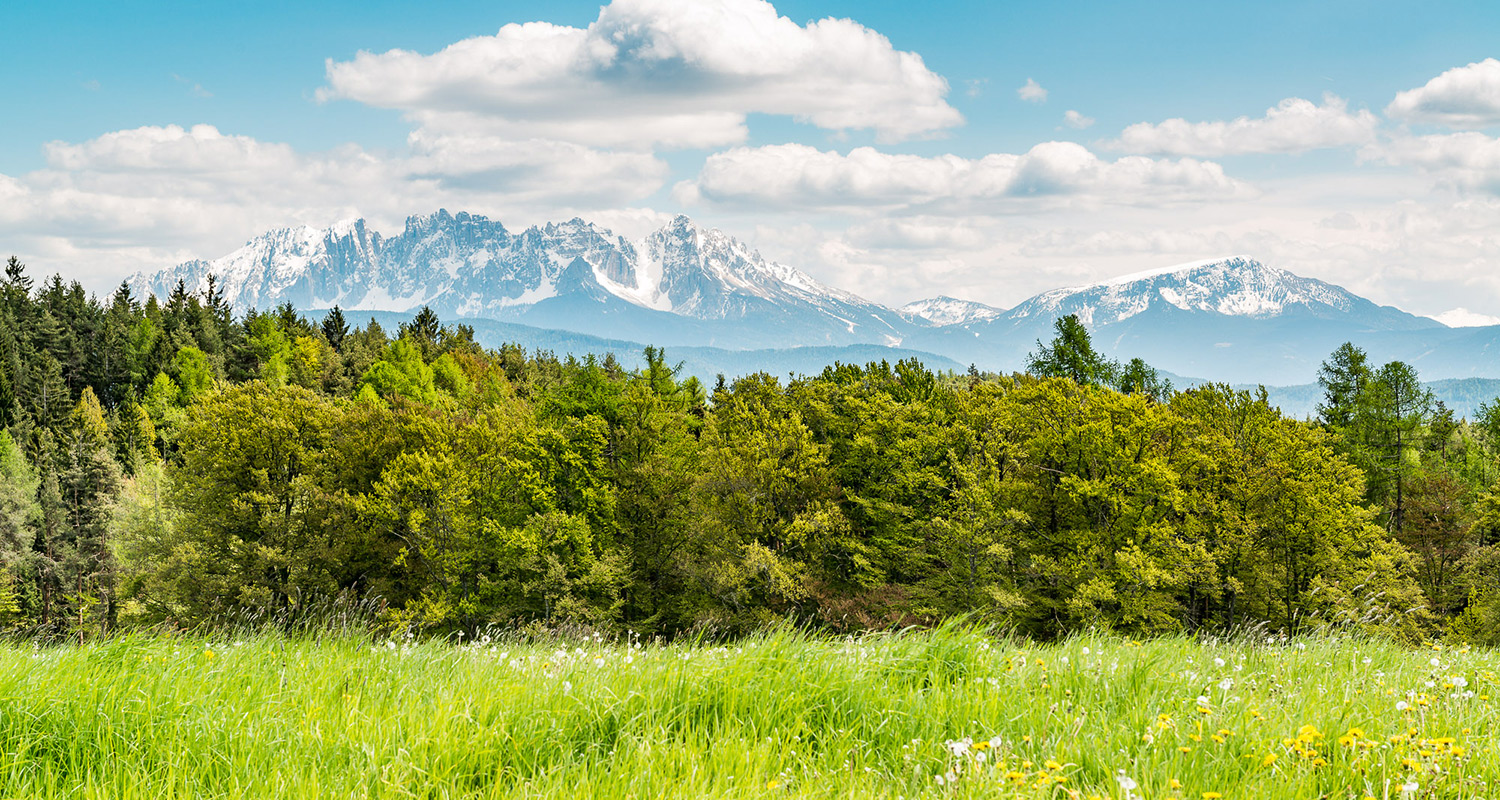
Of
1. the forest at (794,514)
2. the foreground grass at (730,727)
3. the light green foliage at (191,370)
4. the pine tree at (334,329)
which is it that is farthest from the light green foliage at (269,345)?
the foreground grass at (730,727)

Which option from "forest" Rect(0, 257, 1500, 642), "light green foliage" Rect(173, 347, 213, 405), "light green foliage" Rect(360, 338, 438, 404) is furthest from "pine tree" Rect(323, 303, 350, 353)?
"forest" Rect(0, 257, 1500, 642)

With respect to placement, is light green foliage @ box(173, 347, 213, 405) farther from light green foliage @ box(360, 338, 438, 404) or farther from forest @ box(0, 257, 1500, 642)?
forest @ box(0, 257, 1500, 642)

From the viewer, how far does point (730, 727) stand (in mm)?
3643

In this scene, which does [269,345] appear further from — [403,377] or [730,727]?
[730,727]

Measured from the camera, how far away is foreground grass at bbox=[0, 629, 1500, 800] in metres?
3.07

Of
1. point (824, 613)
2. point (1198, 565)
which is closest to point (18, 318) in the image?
point (824, 613)

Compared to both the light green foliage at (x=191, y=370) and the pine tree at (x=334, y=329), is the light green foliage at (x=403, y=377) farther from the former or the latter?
the pine tree at (x=334, y=329)

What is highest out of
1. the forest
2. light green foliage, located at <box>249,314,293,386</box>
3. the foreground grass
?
light green foliage, located at <box>249,314,293,386</box>

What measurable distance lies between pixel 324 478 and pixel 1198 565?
107ft

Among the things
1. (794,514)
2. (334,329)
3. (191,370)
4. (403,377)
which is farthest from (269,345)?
(794,514)

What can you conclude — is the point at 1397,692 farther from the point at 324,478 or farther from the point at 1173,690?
the point at 324,478

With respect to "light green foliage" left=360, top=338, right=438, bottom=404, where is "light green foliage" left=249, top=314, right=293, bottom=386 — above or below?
above

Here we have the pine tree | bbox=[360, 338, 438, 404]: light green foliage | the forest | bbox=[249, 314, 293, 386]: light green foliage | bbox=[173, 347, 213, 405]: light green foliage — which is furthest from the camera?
the pine tree

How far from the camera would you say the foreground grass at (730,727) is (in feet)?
10.1
